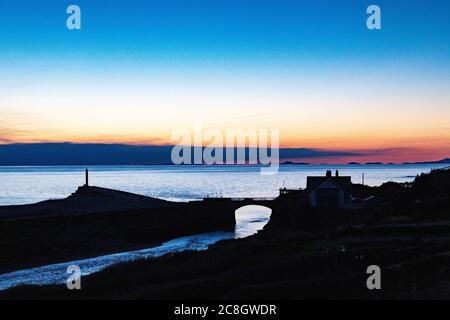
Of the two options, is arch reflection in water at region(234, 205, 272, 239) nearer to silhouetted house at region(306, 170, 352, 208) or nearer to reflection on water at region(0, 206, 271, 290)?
reflection on water at region(0, 206, 271, 290)

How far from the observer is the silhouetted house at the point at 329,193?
2450 inches

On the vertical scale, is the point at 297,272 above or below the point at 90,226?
above

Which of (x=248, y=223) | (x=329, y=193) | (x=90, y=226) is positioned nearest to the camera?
(x=90, y=226)

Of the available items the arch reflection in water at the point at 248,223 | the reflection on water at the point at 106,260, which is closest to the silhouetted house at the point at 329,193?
the arch reflection in water at the point at 248,223

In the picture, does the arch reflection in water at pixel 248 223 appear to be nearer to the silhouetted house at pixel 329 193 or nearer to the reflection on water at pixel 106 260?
the reflection on water at pixel 106 260

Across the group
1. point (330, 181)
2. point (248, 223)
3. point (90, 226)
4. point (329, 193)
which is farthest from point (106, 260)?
point (248, 223)

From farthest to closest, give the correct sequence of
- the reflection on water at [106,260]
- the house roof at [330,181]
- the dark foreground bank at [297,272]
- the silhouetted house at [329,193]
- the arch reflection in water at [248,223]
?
the arch reflection in water at [248,223] < the house roof at [330,181] < the silhouetted house at [329,193] < the reflection on water at [106,260] < the dark foreground bank at [297,272]

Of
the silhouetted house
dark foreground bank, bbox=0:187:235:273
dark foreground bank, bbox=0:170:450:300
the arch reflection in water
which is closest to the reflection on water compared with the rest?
the arch reflection in water

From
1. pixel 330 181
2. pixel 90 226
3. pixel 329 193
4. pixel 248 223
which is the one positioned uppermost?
pixel 330 181

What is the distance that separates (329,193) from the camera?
206ft

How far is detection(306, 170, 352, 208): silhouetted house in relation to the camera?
62219 mm

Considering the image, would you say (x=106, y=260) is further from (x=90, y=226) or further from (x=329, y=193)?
(x=329, y=193)

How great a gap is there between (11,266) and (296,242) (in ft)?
77.8
